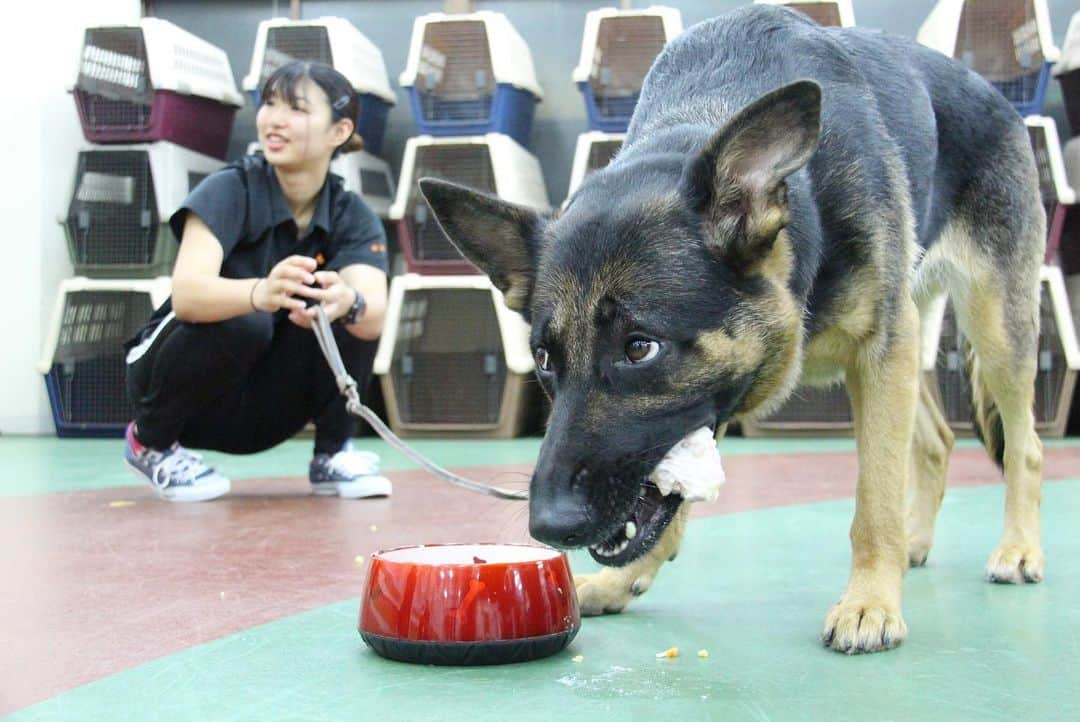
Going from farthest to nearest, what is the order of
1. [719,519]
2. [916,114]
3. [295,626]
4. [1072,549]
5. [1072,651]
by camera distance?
[719,519], [1072,549], [916,114], [295,626], [1072,651]

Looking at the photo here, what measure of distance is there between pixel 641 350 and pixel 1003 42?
16.8 ft

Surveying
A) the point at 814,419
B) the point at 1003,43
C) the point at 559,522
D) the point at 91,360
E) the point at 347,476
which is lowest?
the point at 814,419

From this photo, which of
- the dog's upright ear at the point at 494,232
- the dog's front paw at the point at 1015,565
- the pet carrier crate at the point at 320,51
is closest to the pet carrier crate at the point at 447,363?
the pet carrier crate at the point at 320,51

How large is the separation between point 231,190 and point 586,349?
2125mm

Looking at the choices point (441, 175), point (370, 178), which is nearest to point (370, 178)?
point (370, 178)

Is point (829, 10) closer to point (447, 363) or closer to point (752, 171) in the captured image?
point (447, 363)

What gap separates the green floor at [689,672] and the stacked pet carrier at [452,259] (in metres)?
3.94

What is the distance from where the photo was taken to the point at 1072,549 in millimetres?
2639

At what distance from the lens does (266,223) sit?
3480mm

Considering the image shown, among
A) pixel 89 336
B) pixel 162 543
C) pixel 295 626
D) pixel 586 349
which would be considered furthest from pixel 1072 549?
pixel 89 336

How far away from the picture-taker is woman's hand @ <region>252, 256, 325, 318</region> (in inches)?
121

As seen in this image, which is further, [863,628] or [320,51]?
[320,51]

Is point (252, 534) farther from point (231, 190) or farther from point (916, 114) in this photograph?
point (916, 114)

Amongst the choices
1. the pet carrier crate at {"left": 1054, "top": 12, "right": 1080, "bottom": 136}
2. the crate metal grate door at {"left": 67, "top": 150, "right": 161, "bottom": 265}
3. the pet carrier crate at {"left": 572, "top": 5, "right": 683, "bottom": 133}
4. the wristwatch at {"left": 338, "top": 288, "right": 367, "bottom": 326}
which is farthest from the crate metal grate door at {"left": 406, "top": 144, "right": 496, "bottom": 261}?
the pet carrier crate at {"left": 1054, "top": 12, "right": 1080, "bottom": 136}
